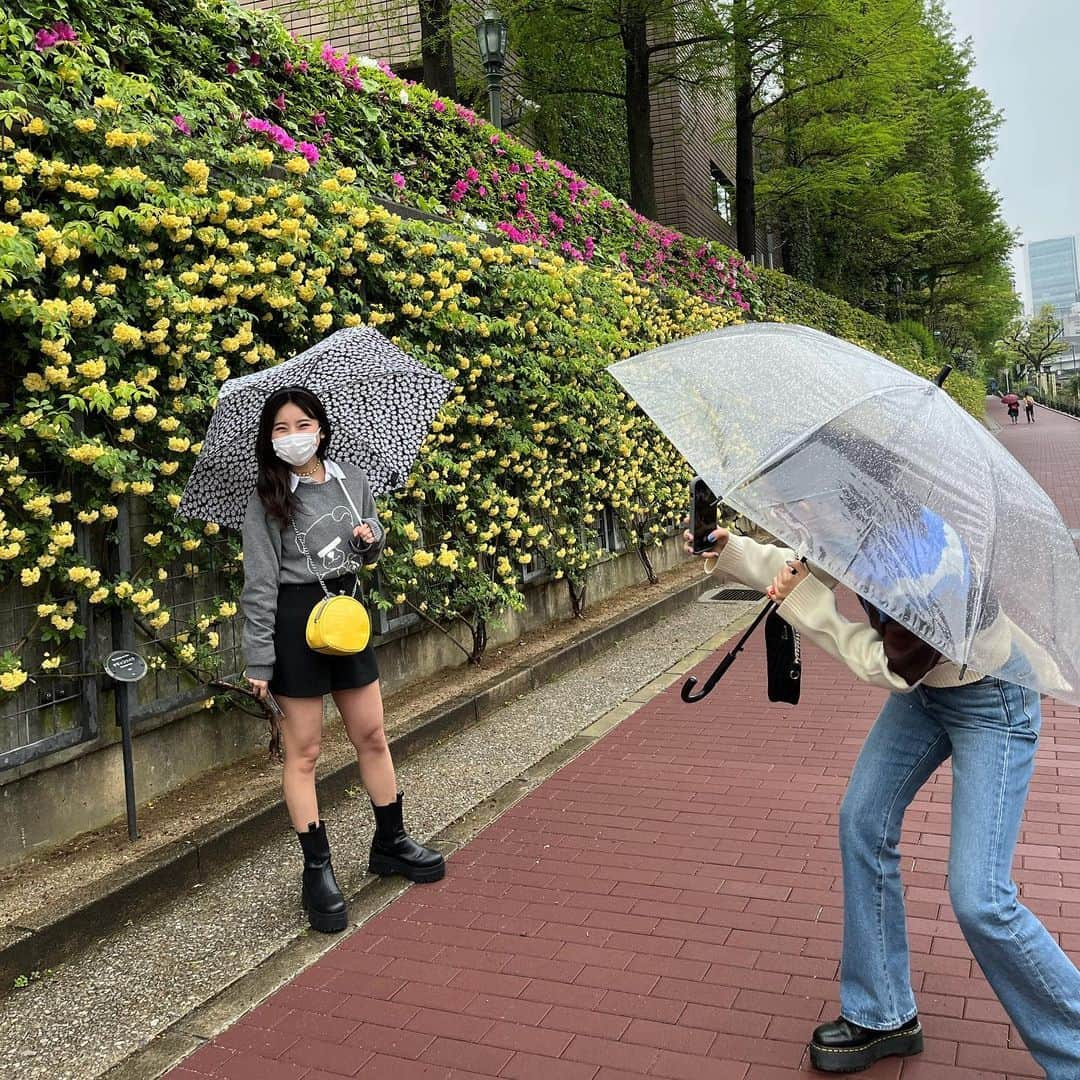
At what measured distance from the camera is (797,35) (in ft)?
49.1

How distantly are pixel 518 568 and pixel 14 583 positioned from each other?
4.18 meters

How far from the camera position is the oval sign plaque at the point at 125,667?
13.4 feet

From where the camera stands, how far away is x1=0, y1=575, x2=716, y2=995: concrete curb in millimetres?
3596

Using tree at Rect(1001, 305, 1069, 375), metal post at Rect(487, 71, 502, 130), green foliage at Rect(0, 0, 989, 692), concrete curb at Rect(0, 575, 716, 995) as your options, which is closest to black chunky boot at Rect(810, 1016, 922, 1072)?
concrete curb at Rect(0, 575, 716, 995)

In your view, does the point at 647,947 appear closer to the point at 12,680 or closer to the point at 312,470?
the point at 312,470

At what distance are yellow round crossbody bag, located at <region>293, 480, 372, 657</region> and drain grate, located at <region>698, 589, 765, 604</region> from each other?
7170mm

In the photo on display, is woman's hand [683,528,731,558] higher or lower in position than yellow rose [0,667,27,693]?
higher

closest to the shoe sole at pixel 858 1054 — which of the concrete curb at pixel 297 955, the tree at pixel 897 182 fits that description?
the concrete curb at pixel 297 955

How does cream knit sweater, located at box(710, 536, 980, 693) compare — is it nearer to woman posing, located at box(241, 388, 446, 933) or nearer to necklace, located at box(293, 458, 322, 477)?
woman posing, located at box(241, 388, 446, 933)

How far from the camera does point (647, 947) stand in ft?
12.1

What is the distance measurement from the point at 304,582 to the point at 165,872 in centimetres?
132

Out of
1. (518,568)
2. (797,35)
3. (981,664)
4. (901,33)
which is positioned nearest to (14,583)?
(981,664)

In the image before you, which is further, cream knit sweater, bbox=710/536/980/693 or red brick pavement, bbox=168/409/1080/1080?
red brick pavement, bbox=168/409/1080/1080

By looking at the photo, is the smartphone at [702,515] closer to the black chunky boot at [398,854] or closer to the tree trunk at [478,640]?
the black chunky boot at [398,854]
